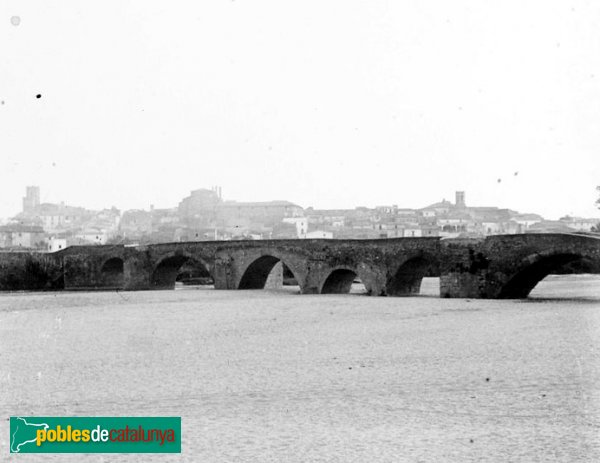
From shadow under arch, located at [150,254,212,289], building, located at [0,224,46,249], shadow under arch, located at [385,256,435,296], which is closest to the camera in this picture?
shadow under arch, located at [385,256,435,296]

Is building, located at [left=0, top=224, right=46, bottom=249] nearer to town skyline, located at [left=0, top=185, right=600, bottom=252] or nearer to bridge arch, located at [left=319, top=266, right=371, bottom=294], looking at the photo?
town skyline, located at [left=0, top=185, right=600, bottom=252]

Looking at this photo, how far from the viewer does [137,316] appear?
2766cm

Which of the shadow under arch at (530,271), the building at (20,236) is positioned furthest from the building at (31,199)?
the shadow under arch at (530,271)

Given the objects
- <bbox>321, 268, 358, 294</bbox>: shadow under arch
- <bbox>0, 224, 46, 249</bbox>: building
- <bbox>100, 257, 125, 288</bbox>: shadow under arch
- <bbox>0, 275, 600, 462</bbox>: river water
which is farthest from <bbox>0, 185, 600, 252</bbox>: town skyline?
<bbox>0, 275, 600, 462</bbox>: river water

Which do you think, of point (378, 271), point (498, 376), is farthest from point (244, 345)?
point (378, 271)

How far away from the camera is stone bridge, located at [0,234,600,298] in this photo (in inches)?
1206

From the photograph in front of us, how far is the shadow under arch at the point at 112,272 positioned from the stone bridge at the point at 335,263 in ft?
0.22

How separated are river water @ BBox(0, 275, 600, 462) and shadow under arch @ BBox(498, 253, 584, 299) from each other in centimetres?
421

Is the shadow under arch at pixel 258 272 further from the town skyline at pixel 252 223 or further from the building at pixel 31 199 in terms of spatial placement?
the building at pixel 31 199

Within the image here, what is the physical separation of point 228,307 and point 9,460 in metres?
22.9

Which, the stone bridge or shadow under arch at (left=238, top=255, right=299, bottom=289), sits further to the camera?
shadow under arch at (left=238, top=255, right=299, bottom=289)

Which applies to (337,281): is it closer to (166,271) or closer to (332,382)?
(166,271)

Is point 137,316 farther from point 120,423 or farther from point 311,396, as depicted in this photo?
point 120,423

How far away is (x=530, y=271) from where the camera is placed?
31297 millimetres
